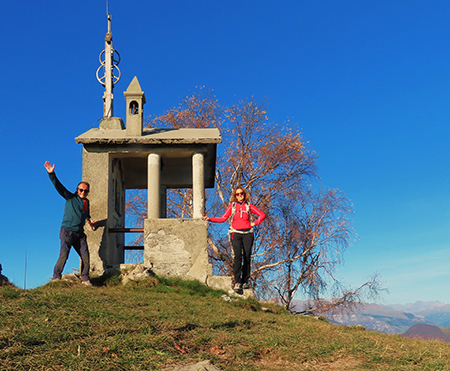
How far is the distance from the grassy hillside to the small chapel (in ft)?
8.67

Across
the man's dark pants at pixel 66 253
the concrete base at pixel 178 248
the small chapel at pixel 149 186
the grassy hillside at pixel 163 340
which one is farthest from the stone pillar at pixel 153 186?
the grassy hillside at pixel 163 340

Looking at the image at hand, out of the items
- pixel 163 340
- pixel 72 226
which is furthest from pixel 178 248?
pixel 163 340

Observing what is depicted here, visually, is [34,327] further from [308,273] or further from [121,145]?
[308,273]

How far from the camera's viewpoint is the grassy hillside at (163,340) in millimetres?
4801

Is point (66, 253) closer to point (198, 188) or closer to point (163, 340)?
point (198, 188)

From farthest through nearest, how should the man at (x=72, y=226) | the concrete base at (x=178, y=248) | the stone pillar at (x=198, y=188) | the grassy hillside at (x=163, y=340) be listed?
the stone pillar at (x=198, y=188)
the concrete base at (x=178, y=248)
the man at (x=72, y=226)
the grassy hillside at (x=163, y=340)

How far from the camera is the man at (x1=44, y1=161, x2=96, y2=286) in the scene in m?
9.48

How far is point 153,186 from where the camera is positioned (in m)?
11.5

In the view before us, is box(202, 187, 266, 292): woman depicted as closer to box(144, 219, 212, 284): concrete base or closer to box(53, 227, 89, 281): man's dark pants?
box(144, 219, 212, 284): concrete base

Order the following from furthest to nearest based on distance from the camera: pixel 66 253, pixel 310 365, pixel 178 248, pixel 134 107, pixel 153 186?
pixel 134 107 < pixel 153 186 < pixel 178 248 < pixel 66 253 < pixel 310 365

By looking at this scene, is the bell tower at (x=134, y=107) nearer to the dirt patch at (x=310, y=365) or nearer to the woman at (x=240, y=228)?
the woman at (x=240, y=228)

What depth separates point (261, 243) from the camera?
19.8m

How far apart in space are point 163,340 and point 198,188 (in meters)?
6.39

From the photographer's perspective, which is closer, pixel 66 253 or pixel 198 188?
pixel 66 253
